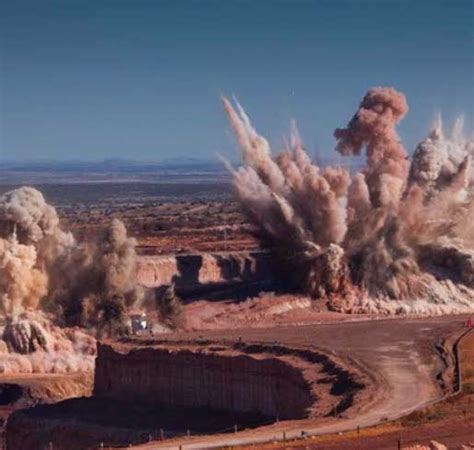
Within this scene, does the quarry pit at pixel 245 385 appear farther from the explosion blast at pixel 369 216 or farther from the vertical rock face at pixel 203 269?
the vertical rock face at pixel 203 269

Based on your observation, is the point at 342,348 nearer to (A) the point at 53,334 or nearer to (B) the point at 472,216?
(A) the point at 53,334

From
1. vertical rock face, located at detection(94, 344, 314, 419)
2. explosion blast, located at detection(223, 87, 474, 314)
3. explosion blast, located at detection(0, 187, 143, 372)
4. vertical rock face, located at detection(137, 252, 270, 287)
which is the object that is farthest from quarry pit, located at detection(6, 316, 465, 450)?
vertical rock face, located at detection(137, 252, 270, 287)

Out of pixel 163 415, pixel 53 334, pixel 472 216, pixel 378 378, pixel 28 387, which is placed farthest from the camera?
pixel 472 216

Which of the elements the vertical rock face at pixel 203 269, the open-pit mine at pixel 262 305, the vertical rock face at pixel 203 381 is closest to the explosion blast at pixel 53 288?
the open-pit mine at pixel 262 305

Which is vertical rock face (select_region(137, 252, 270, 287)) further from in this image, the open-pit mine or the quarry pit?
the quarry pit

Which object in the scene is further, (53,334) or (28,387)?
(53,334)

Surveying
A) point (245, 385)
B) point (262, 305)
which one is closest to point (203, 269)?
point (262, 305)

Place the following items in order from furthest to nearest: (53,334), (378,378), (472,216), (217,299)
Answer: (472,216), (217,299), (53,334), (378,378)

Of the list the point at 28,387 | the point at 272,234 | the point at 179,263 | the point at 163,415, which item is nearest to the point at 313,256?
the point at 272,234
